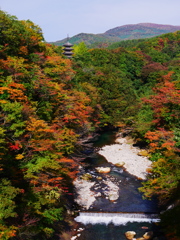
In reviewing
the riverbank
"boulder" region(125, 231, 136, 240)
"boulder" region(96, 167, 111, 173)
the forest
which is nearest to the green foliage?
the forest

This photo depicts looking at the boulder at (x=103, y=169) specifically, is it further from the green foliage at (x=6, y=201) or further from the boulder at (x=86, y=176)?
the green foliage at (x=6, y=201)

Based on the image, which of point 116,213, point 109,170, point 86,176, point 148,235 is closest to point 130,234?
point 148,235

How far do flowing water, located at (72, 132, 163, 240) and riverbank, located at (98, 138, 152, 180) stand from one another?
1.45 metres

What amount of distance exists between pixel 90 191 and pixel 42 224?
6.11m

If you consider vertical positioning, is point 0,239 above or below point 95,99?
below

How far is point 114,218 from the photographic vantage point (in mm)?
13203

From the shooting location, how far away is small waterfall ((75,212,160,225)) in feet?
42.5

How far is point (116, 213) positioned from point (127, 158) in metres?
9.62

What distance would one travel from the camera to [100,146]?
2725cm

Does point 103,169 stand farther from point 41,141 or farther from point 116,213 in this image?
point 41,141

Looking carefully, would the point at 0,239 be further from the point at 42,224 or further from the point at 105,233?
Result: the point at 105,233

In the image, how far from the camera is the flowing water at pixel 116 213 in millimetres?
12148

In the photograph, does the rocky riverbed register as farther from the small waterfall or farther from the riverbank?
the small waterfall

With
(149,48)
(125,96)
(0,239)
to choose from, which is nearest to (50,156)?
(0,239)
